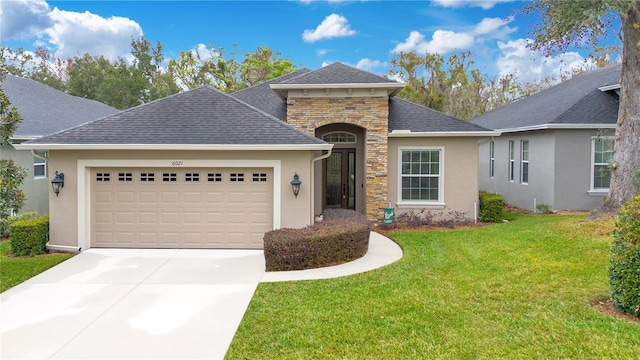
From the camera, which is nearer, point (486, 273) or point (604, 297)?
point (604, 297)

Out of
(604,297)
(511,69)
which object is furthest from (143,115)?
(511,69)

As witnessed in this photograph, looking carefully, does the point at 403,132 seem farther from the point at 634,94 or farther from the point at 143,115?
the point at 143,115

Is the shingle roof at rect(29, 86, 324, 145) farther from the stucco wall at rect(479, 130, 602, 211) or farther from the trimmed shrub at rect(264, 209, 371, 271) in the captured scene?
the stucco wall at rect(479, 130, 602, 211)

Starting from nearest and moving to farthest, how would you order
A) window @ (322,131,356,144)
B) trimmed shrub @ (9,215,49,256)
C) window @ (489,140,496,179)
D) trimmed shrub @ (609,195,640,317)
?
trimmed shrub @ (609,195,640,317), trimmed shrub @ (9,215,49,256), window @ (322,131,356,144), window @ (489,140,496,179)

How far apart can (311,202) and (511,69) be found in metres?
32.4

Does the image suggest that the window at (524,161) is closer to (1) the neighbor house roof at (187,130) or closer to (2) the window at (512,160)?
(2) the window at (512,160)

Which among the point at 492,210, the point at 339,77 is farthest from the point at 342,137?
the point at 492,210

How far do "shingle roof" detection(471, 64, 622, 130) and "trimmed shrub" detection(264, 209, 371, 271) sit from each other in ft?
31.3

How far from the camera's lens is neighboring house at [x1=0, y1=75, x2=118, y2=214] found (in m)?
13.9

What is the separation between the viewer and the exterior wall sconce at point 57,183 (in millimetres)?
10195

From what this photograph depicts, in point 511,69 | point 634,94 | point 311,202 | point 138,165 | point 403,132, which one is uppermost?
point 511,69

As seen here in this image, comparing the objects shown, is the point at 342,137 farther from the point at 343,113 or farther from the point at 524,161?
the point at 524,161

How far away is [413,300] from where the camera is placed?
648 centimetres

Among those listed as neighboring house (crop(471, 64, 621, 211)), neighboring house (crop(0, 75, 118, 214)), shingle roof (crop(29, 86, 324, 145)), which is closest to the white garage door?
shingle roof (crop(29, 86, 324, 145))
